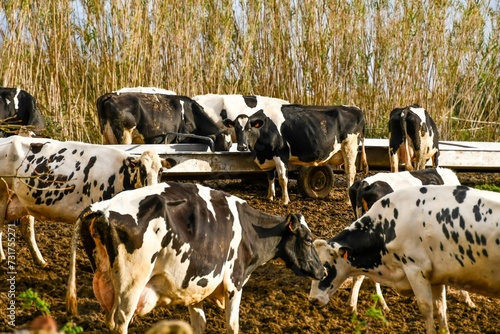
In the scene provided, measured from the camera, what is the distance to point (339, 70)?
17891 millimetres

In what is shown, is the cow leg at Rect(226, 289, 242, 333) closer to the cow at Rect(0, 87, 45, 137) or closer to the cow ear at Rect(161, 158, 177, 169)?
the cow ear at Rect(161, 158, 177, 169)

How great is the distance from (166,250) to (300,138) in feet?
25.3

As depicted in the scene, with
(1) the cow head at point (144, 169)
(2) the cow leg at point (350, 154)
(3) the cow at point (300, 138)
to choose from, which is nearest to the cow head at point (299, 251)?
(1) the cow head at point (144, 169)

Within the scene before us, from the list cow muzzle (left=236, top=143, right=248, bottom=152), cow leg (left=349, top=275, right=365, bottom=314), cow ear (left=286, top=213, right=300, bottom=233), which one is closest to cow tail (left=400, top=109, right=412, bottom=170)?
cow muzzle (left=236, top=143, right=248, bottom=152)

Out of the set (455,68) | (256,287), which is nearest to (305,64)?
(455,68)

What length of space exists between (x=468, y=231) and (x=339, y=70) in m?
10.2

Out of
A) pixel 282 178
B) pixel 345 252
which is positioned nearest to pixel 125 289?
pixel 345 252

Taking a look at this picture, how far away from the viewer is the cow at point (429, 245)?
7.91 metres

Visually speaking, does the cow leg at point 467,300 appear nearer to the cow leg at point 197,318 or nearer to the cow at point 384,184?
the cow at point 384,184

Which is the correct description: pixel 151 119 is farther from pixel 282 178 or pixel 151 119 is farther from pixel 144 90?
pixel 282 178

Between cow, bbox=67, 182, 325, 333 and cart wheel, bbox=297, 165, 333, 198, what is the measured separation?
21.2 ft

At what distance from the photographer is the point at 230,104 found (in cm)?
1659

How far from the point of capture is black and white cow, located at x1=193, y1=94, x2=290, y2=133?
16.4 m

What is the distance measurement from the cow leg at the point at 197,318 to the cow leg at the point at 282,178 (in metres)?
5.97
